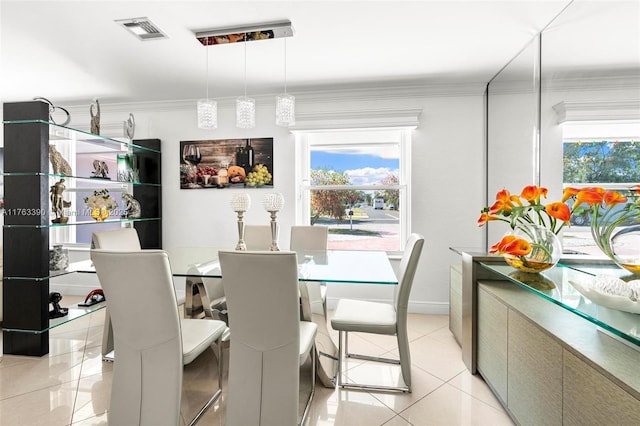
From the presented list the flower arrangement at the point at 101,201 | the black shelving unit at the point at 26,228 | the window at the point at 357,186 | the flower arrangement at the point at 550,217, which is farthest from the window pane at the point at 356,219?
the black shelving unit at the point at 26,228

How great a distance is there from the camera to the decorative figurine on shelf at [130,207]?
3.62 meters

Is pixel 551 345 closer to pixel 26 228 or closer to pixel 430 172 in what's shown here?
pixel 430 172

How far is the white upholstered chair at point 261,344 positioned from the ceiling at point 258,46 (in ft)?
5.55

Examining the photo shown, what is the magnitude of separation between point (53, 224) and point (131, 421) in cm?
183

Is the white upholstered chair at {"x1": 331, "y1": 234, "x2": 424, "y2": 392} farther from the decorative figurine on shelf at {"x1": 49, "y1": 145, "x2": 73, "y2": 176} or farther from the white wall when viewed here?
the decorative figurine on shelf at {"x1": 49, "y1": 145, "x2": 73, "y2": 176}

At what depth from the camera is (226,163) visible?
3.84m

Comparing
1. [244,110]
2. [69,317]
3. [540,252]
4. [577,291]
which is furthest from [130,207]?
[577,291]

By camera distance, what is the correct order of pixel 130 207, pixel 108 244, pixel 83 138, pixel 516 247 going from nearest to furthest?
1. pixel 516 247
2. pixel 108 244
3. pixel 83 138
4. pixel 130 207

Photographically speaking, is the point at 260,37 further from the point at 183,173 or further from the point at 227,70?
the point at 183,173

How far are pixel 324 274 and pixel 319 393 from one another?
75 cm

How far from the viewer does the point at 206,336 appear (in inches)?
71.3

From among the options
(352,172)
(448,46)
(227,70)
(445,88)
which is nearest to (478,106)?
(445,88)

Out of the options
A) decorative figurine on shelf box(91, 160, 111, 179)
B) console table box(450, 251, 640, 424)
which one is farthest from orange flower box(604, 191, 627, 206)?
decorative figurine on shelf box(91, 160, 111, 179)

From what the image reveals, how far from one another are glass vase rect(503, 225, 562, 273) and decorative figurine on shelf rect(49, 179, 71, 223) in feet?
10.9
